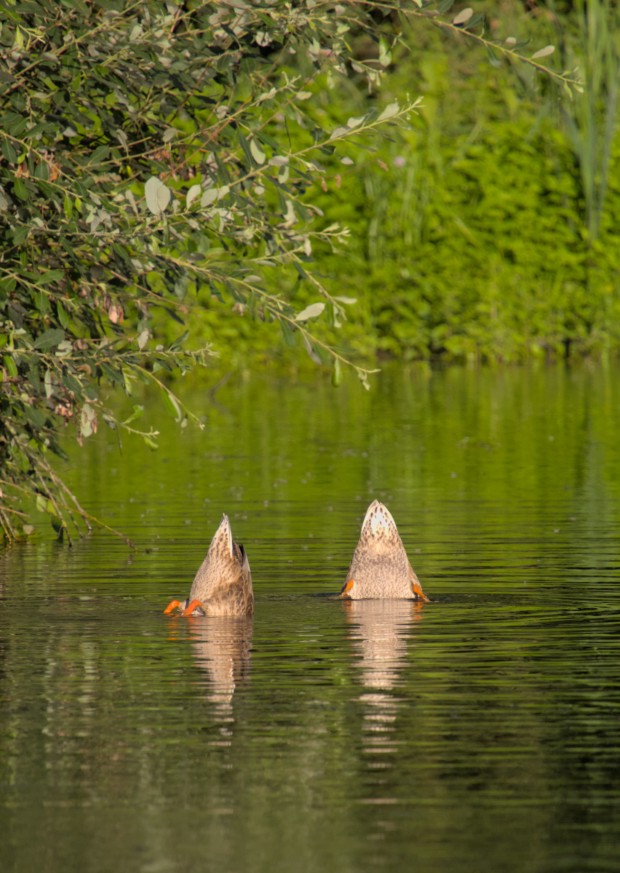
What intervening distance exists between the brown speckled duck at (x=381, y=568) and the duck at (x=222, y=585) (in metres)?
0.76

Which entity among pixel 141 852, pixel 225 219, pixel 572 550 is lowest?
pixel 141 852

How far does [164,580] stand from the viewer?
11.5 metres

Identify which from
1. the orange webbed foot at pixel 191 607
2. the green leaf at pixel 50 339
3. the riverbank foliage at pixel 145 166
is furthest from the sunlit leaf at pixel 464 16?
the orange webbed foot at pixel 191 607

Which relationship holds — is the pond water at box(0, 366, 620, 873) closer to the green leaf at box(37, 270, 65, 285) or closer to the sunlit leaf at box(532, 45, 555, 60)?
the green leaf at box(37, 270, 65, 285)

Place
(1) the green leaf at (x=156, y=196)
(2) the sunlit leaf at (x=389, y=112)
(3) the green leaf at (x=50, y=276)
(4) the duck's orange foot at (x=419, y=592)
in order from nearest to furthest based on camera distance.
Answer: (1) the green leaf at (x=156, y=196) → (3) the green leaf at (x=50, y=276) → (2) the sunlit leaf at (x=389, y=112) → (4) the duck's orange foot at (x=419, y=592)

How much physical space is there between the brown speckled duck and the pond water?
179 mm

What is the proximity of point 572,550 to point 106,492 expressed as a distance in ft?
15.5

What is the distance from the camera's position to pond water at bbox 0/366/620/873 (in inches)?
243

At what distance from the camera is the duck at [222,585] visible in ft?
33.4

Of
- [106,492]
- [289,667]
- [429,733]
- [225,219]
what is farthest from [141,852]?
[106,492]

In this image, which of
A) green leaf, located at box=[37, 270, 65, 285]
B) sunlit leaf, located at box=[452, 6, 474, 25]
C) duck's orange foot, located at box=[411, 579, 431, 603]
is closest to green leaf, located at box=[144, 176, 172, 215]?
green leaf, located at box=[37, 270, 65, 285]

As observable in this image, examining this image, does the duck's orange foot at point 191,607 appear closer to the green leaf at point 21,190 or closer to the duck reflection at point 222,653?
the duck reflection at point 222,653

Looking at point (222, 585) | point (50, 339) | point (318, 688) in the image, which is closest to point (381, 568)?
point (222, 585)

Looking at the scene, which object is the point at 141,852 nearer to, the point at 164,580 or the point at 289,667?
the point at 289,667
